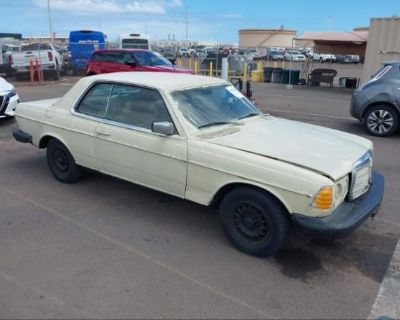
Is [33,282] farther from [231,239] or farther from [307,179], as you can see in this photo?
[307,179]

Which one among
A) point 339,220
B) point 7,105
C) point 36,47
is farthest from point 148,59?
point 339,220

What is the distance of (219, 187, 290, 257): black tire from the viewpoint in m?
3.53

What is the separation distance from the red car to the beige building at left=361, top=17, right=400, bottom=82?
7.38 metres

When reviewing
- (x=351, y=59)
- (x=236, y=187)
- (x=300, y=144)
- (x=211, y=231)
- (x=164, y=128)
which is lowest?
(x=351, y=59)

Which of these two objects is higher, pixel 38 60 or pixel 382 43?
pixel 382 43

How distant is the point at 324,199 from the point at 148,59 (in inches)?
487

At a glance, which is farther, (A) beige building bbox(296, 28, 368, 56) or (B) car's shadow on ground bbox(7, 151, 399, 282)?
(A) beige building bbox(296, 28, 368, 56)

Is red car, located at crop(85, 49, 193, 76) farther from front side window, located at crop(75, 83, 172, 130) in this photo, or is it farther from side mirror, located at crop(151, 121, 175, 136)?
side mirror, located at crop(151, 121, 175, 136)

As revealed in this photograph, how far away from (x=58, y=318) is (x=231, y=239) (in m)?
1.66

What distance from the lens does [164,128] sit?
156 inches

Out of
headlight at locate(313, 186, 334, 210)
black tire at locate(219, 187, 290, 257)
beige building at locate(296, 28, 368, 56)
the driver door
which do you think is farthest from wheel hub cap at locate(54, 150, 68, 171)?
beige building at locate(296, 28, 368, 56)

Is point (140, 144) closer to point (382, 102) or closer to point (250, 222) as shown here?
point (250, 222)

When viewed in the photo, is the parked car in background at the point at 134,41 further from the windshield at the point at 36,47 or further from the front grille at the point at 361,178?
the front grille at the point at 361,178

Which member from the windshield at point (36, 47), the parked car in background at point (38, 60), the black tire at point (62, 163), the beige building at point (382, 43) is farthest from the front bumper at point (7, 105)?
the beige building at point (382, 43)
